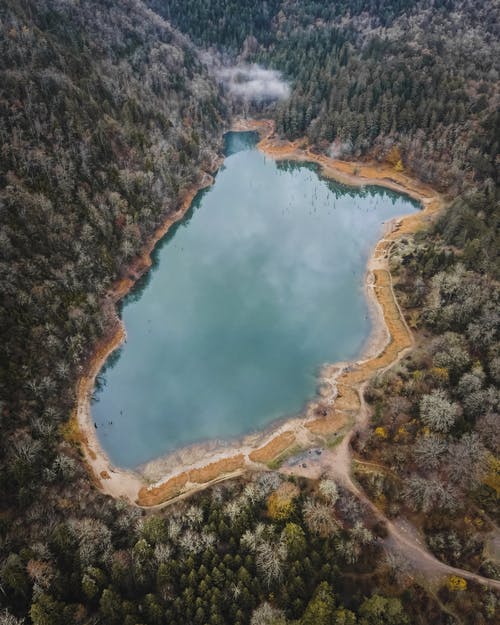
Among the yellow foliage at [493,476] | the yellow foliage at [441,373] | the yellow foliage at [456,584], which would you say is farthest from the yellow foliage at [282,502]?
the yellow foliage at [441,373]

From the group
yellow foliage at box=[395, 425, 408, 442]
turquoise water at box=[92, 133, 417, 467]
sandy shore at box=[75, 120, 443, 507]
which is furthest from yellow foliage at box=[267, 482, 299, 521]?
yellow foliage at box=[395, 425, 408, 442]

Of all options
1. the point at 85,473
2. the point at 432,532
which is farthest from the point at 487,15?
the point at 85,473

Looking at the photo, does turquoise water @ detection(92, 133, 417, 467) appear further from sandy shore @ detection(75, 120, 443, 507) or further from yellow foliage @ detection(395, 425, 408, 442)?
yellow foliage @ detection(395, 425, 408, 442)

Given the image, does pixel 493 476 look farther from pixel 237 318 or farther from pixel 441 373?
pixel 237 318

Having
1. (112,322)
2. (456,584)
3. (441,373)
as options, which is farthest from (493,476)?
(112,322)

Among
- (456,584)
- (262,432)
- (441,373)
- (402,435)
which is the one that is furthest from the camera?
(262,432)

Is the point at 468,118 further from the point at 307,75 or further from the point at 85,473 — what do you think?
the point at 85,473
